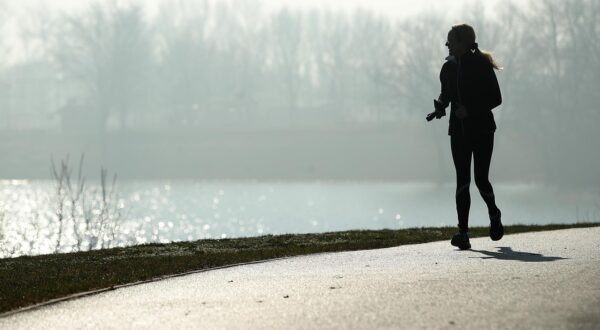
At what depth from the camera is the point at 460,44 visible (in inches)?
373

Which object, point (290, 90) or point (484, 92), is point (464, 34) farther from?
point (290, 90)

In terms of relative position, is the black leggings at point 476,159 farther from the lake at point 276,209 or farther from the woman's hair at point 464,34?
the lake at point 276,209

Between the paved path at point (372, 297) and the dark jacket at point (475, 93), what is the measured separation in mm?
1261

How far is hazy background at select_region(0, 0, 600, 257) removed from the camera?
148 ft

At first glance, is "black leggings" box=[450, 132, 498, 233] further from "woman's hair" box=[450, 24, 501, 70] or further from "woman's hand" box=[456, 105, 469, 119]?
"woman's hair" box=[450, 24, 501, 70]

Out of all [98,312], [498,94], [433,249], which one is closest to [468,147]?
[498,94]

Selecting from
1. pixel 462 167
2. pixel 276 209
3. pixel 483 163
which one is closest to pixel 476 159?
pixel 483 163

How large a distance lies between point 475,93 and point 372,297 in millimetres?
3513

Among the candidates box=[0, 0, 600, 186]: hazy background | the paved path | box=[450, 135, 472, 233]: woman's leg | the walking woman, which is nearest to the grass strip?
the paved path

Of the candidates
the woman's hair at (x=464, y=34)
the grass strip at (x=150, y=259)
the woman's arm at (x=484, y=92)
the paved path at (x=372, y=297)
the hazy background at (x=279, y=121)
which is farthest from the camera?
the hazy background at (x=279, y=121)

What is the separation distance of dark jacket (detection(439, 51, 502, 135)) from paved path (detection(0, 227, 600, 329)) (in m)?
1.26

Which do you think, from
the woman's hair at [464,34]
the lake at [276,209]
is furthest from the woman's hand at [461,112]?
the lake at [276,209]

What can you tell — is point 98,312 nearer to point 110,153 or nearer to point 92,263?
point 92,263

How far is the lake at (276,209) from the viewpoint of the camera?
35.2 m
